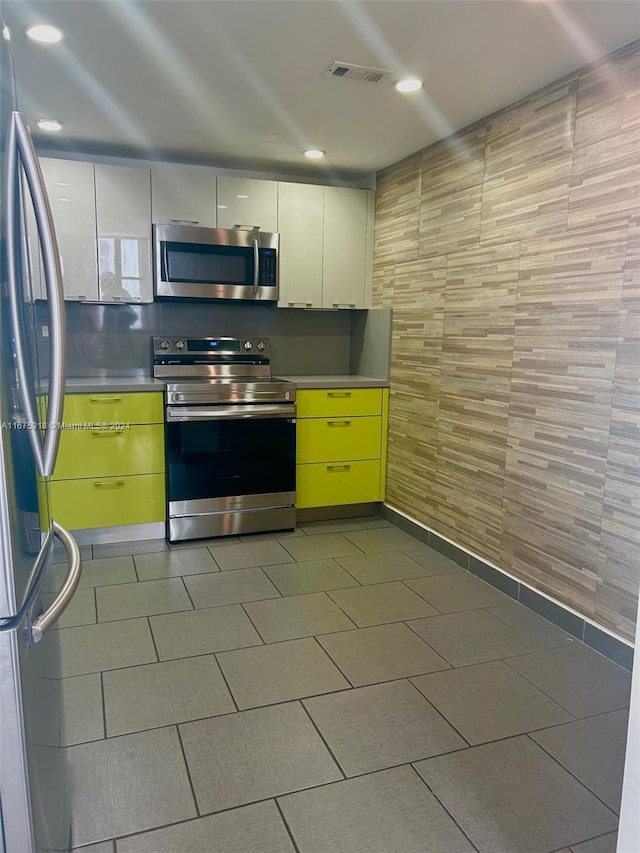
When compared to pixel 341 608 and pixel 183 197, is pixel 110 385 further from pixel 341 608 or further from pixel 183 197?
pixel 341 608

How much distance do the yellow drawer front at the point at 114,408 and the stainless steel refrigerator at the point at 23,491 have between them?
88.0 inches

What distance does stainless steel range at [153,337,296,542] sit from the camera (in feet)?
11.5

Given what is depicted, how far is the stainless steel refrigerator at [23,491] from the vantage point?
952 mm

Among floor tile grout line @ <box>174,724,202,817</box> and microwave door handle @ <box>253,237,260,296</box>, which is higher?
microwave door handle @ <box>253,237,260,296</box>

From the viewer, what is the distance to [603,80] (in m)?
2.33

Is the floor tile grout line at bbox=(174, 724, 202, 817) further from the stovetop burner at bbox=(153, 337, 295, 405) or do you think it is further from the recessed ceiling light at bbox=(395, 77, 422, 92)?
the recessed ceiling light at bbox=(395, 77, 422, 92)

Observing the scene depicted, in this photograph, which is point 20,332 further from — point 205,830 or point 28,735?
point 205,830

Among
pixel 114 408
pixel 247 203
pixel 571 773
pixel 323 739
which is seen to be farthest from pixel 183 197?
pixel 571 773

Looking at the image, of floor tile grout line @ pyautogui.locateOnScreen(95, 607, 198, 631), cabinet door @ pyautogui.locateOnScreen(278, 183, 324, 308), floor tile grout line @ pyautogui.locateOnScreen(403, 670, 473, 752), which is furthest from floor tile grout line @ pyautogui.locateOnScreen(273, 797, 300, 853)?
cabinet door @ pyautogui.locateOnScreen(278, 183, 324, 308)

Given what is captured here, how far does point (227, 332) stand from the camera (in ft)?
13.8

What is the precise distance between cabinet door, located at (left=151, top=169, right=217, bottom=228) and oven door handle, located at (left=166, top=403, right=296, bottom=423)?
1.18m

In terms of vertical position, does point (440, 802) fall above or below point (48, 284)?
below

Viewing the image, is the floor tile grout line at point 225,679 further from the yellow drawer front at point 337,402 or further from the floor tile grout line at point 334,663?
the yellow drawer front at point 337,402

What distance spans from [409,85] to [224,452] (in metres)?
2.14
